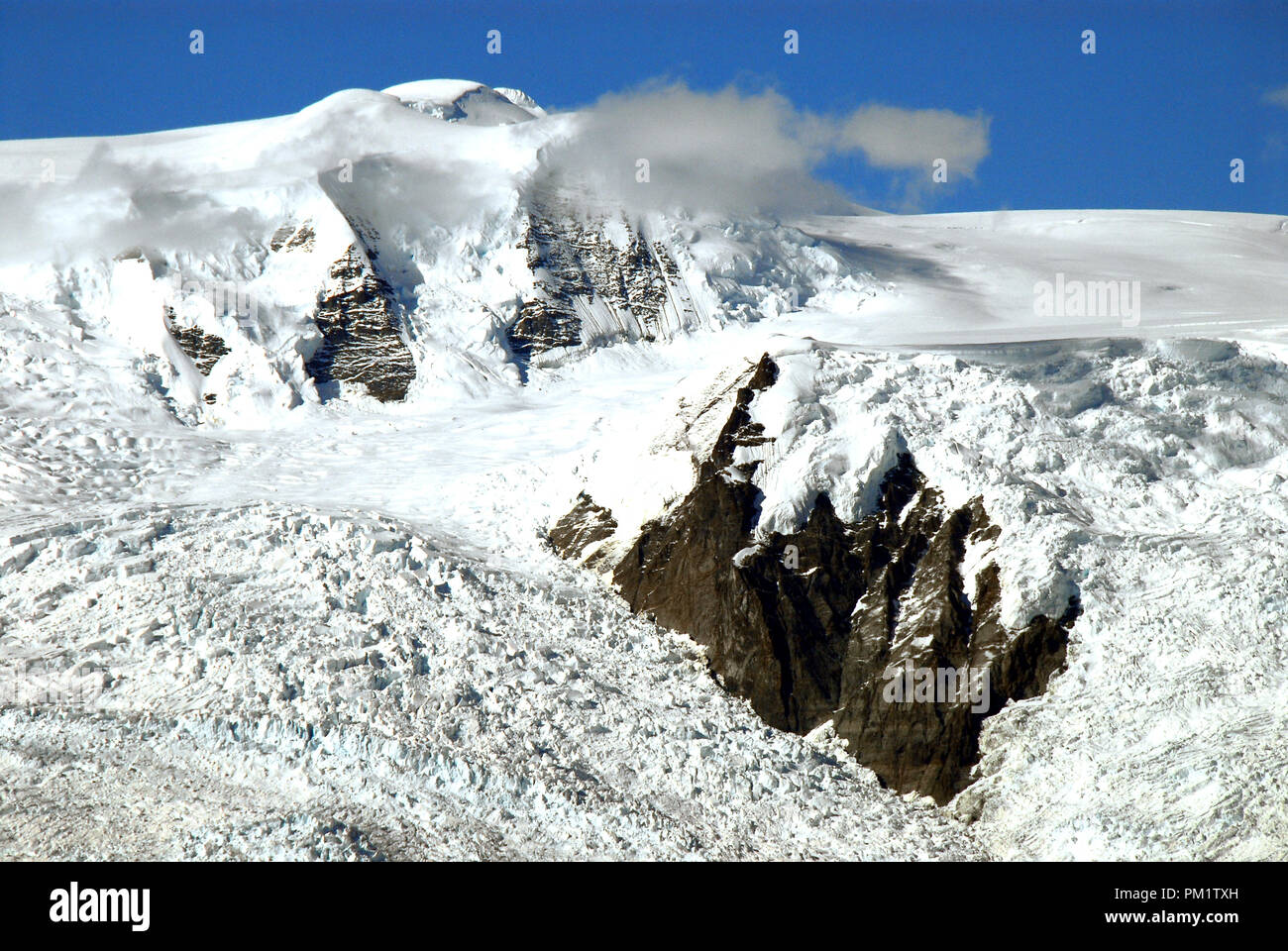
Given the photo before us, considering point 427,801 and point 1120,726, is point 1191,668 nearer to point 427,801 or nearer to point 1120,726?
point 1120,726

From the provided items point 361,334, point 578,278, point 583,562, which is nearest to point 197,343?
point 361,334

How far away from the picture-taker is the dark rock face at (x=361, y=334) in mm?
60688

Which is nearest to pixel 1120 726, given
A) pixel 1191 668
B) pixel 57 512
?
pixel 1191 668

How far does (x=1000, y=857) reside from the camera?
34.7 metres

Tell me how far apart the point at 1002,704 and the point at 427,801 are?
1603 centimetres

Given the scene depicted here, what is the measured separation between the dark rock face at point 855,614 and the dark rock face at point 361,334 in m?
18.4

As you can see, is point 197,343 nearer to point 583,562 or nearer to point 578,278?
point 578,278

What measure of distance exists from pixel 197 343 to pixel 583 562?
24.5m

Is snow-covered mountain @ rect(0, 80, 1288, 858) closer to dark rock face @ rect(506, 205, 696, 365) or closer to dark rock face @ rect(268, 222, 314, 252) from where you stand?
dark rock face @ rect(268, 222, 314, 252)

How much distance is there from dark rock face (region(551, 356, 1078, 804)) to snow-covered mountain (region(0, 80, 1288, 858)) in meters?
0.12

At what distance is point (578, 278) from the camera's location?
68062mm

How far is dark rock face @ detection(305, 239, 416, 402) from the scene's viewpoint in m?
60.7

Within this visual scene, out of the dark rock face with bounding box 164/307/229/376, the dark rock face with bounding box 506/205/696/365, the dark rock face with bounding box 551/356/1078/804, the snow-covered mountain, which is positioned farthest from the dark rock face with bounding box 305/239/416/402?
the dark rock face with bounding box 551/356/1078/804

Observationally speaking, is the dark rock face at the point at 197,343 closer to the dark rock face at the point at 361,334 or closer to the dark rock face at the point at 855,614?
the dark rock face at the point at 361,334
